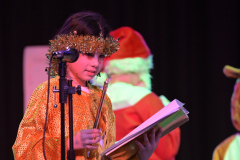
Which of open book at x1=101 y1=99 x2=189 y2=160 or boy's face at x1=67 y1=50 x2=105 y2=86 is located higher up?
boy's face at x1=67 y1=50 x2=105 y2=86

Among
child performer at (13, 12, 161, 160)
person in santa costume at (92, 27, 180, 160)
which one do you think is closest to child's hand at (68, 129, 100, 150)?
child performer at (13, 12, 161, 160)

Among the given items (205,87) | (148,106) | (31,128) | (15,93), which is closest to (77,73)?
(31,128)

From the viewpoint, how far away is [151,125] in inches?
37.6

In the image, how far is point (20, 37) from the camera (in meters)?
2.69

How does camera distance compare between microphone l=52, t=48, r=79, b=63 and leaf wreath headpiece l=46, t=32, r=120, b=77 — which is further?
leaf wreath headpiece l=46, t=32, r=120, b=77

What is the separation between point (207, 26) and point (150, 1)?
2.02 ft

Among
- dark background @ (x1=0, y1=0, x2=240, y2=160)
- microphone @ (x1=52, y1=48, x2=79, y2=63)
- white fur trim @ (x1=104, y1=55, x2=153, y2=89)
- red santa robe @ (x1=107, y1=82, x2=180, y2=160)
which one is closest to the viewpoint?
microphone @ (x1=52, y1=48, x2=79, y2=63)

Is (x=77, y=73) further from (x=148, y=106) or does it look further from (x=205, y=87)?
(x=205, y=87)

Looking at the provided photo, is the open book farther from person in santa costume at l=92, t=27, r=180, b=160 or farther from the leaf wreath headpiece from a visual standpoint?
person in santa costume at l=92, t=27, r=180, b=160

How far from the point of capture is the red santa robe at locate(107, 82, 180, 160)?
221 cm

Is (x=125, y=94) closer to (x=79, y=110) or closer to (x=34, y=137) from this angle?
(x=79, y=110)

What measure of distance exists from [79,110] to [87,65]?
17 cm

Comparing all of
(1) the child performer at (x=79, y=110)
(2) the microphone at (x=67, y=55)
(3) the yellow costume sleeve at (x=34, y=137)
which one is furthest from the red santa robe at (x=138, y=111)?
(2) the microphone at (x=67, y=55)

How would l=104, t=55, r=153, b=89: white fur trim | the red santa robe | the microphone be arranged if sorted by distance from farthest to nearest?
l=104, t=55, r=153, b=89: white fur trim < the red santa robe < the microphone
